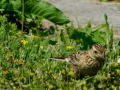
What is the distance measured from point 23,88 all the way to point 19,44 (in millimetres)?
1632

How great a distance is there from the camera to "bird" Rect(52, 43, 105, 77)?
6113mm

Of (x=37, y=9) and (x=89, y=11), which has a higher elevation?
(x=37, y=9)

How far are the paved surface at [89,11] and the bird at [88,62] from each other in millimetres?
2595

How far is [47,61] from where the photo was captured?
21.4 feet

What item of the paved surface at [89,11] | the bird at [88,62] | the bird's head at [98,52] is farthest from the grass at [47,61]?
the paved surface at [89,11]

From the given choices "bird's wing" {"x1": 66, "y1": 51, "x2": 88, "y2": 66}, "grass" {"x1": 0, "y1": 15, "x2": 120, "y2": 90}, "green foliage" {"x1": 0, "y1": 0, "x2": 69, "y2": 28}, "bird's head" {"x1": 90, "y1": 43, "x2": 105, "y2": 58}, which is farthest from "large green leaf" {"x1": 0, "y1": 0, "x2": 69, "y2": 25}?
"bird's head" {"x1": 90, "y1": 43, "x2": 105, "y2": 58}

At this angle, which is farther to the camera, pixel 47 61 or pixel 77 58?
pixel 47 61

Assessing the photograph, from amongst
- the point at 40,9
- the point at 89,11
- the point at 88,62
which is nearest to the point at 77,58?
the point at 88,62

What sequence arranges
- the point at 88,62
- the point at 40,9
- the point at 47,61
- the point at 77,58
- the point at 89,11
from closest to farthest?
the point at 88,62, the point at 77,58, the point at 47,61, the point at 40,9, the point at 89,11

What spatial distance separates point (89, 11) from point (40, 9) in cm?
218

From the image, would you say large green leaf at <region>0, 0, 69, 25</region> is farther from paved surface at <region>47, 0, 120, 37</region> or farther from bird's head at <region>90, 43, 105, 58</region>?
bird's head at <region>90, 43, 105, 58</region>

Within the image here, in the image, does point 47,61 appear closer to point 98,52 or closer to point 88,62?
point 88,62

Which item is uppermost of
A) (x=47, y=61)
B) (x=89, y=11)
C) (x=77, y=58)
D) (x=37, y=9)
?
(x=37, y=9)

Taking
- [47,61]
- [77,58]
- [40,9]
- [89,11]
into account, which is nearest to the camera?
[77,58]
